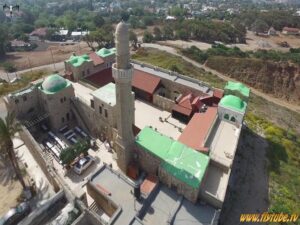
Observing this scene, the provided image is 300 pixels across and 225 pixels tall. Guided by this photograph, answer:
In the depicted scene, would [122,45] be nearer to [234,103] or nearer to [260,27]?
[234,103]

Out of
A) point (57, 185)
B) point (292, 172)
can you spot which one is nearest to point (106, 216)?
point (57, 185)

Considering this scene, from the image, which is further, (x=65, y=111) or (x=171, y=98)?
(x=171, y=98)

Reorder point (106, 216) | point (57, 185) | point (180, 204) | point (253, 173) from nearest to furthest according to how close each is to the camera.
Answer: point (180, 204) → point (106, 216) → point (57, 185) → point (253, 173)

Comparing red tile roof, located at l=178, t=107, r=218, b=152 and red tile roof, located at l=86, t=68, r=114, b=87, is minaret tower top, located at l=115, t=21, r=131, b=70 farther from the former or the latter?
red tile roof, located at l=86, t=68, r=114, b=87

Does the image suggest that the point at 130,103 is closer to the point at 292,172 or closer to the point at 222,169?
the point at 222,169

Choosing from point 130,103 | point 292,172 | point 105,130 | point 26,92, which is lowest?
point 292,172

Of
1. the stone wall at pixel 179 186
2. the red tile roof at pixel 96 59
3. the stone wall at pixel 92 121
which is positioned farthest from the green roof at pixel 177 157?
the red tile roof at pixel 96 59

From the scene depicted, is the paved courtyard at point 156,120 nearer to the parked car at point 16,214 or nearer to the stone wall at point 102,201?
the stone wall at point 102,201
